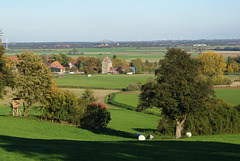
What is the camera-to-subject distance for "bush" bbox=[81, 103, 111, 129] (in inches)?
1374

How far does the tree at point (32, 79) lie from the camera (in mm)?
37156

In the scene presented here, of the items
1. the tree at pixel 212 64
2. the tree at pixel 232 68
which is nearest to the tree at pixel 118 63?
the tree at pixel 232 68

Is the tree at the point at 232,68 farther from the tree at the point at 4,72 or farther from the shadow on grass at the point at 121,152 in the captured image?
the shadow on grass at the point at 121,152

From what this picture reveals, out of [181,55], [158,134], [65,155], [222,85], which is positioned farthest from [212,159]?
[222,85]

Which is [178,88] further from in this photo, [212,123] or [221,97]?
[221,97]

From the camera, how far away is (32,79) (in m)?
37.2

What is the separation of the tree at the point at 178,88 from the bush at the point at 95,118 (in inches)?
302

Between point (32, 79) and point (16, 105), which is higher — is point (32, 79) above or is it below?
above

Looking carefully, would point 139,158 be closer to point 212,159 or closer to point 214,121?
point 212,159

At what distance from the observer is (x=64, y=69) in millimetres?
148000

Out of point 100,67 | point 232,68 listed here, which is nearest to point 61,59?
point 100,67

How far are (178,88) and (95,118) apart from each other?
11.5 m

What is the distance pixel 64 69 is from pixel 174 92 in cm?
12472

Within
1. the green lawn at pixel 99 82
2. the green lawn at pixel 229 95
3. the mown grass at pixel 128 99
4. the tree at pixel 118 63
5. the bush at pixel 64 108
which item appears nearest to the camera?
the bush at pixel 64 108
